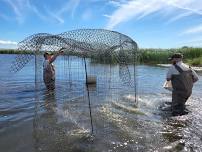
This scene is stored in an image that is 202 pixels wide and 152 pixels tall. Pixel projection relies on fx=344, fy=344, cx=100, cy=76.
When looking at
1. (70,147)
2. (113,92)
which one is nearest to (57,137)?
(70,147)

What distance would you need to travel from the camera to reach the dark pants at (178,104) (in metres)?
11.9

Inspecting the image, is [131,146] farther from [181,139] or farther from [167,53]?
[167,53]

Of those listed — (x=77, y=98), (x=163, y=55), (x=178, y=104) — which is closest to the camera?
(x=178, y=104)

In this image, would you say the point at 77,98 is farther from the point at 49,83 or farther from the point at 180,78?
the point at 180,78

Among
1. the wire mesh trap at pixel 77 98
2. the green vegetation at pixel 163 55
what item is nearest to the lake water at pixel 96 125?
the wire mesh trap at pixel 77 98

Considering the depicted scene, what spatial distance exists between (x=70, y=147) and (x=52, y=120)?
2945 mm

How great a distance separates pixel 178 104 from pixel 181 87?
70 cm

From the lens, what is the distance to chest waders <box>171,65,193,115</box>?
1168 centimetres

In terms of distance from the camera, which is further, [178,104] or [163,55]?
[163,55]

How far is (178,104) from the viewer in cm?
1209

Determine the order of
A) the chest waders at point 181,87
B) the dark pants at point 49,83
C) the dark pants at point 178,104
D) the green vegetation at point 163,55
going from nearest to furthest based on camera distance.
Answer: the chest waders at point 181,87 < the dark pants at point 178,104 < the dark pants at point 49,83 < the green vegetation at point 163,55

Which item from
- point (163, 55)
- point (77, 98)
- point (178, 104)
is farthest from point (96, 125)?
point (163, 55)

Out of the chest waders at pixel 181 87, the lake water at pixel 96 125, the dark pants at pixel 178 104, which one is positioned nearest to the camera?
the lake water at pixel 96 125

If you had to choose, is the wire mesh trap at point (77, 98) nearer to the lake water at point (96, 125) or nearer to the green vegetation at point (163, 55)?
the lake water at point (96, 125)
